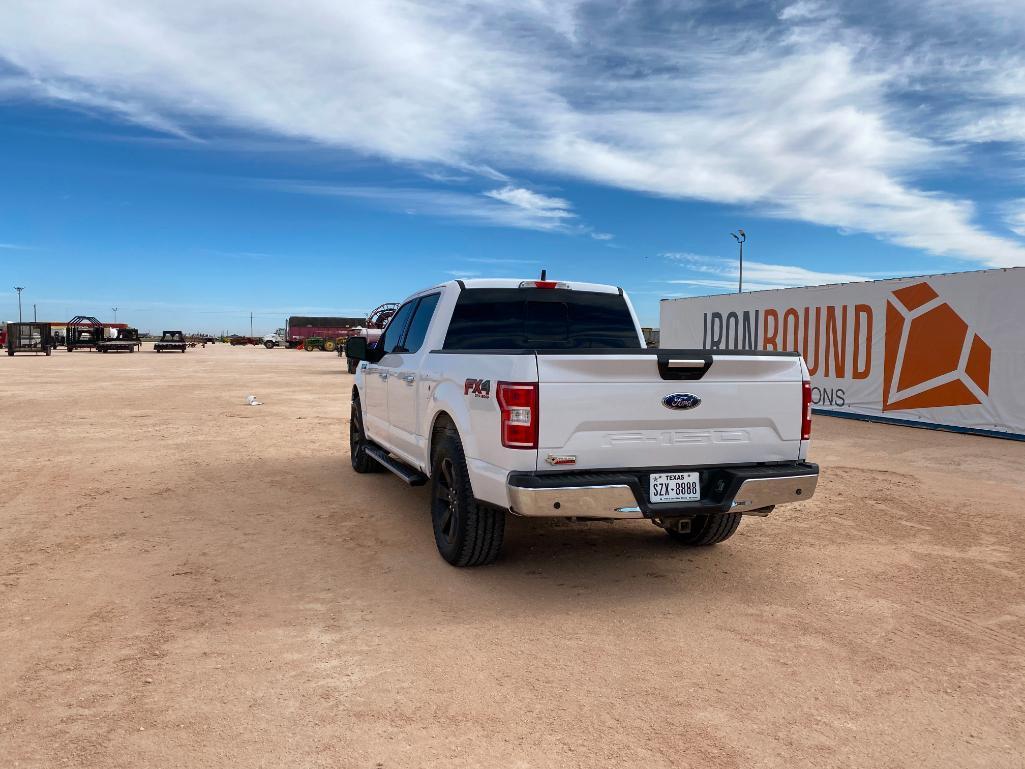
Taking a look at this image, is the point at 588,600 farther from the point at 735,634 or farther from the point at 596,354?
the point at 596,354

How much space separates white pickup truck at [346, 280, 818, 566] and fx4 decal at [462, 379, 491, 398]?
0.05ft

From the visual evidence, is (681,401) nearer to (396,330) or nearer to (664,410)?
(664,410)

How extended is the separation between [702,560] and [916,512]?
9.77ft

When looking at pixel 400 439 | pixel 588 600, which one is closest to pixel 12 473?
pixel 400 439

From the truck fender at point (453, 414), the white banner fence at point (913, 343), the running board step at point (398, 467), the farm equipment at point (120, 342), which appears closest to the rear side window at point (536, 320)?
the truck fender at point (453, 414)

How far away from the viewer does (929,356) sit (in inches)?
557

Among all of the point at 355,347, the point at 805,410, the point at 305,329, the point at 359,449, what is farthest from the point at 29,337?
the point at 805,410

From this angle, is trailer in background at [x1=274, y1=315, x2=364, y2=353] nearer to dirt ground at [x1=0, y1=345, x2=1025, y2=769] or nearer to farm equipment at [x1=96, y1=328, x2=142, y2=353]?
farm equipment at [x1=96, y1=328, x2=142, y2=353]

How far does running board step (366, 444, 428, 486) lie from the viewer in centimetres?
602

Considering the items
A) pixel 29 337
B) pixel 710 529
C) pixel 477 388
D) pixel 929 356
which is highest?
pixel 29 337

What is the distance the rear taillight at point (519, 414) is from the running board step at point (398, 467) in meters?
1.82

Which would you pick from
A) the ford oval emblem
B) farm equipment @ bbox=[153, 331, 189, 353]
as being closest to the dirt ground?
the ford oval emblem

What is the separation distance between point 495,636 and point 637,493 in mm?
1152

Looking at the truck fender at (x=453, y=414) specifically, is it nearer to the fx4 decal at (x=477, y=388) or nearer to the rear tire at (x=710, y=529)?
the fx4 decal at (x=477, y=388)
